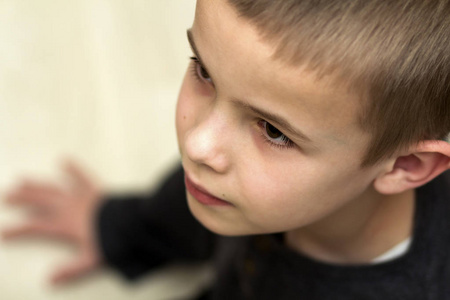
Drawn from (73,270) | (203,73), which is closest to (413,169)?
(203,73)

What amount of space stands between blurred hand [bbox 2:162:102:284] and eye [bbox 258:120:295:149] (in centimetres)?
61

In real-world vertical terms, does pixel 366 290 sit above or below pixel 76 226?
above

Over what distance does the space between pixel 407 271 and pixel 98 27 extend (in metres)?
0.88

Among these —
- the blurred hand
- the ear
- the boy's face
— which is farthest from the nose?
the blurred hand

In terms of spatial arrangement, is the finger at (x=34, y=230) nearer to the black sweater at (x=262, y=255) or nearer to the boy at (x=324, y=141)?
the black sweater at (x=262, y=255)

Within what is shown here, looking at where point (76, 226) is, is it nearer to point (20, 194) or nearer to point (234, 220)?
point (20, 194)

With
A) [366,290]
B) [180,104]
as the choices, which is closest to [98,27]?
[180,104]

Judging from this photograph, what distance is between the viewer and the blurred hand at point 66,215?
1.10m

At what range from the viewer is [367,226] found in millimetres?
727

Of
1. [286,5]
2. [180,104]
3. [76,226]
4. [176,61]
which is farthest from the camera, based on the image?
[176,61]

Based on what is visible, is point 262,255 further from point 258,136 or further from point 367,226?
point 258,136

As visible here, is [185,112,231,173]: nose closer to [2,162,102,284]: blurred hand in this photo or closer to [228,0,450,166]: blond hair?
[228,0,450,166]: blond hair

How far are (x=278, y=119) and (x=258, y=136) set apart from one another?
0.12ft

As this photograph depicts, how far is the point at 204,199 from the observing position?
0.65 m
